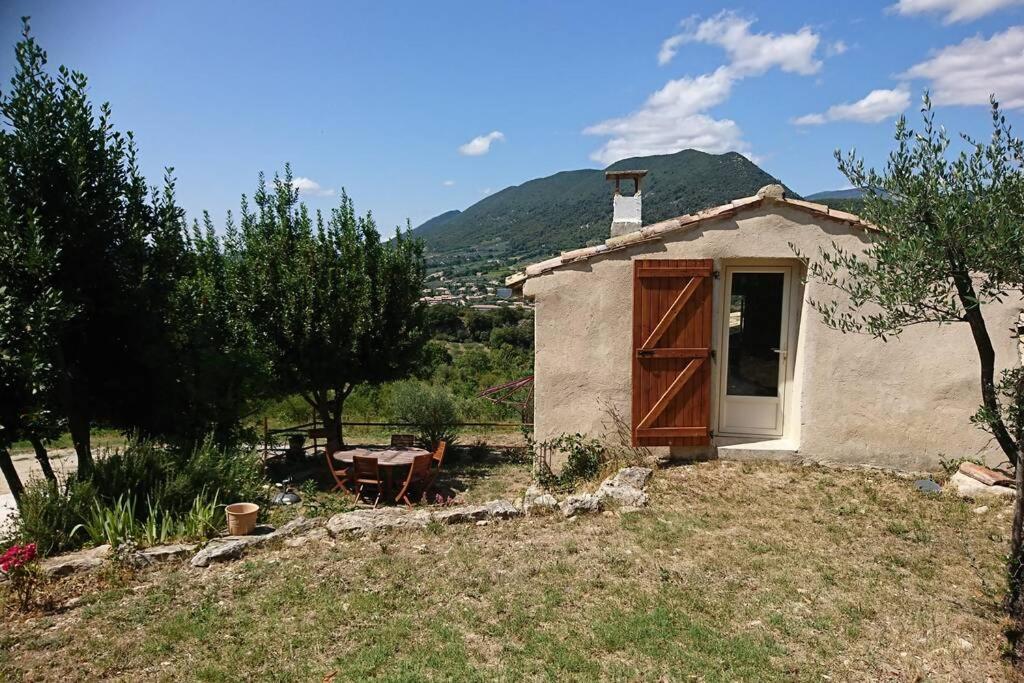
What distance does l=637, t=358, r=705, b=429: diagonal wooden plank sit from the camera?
7402mm

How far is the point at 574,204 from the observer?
86188 mm

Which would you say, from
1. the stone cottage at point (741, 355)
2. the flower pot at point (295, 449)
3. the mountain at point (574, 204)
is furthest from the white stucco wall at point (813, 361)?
the mountain at point (574, 204)

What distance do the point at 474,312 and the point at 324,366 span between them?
2881 cm

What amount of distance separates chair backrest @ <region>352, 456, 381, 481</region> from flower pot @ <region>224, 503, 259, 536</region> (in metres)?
2.11

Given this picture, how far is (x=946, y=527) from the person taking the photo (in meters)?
5.72

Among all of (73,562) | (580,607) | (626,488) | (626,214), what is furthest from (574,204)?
(580,607)

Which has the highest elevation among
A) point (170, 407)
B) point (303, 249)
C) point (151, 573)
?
point (303, 249)

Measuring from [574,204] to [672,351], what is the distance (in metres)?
81.3

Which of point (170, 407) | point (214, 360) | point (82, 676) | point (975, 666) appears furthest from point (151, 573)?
point (975, 666)

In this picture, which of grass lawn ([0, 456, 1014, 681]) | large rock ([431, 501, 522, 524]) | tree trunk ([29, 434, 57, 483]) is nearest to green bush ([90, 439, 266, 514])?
tree trunk ([29, 434, 57, 483])

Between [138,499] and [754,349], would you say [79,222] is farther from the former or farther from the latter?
[754,349]

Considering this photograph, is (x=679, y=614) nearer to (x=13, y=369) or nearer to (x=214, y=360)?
(x=13, y=369)

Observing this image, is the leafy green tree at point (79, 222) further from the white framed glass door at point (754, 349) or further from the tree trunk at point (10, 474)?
the white framed glass door at point (754, 349)

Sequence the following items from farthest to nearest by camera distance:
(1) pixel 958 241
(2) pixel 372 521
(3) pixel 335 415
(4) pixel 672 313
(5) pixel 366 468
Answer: (3) pixel 335 415 < (5) pixel 366 468 < (4) pixel 672 313 < (2) pixel 372 521 < (1) pixel 958 241
